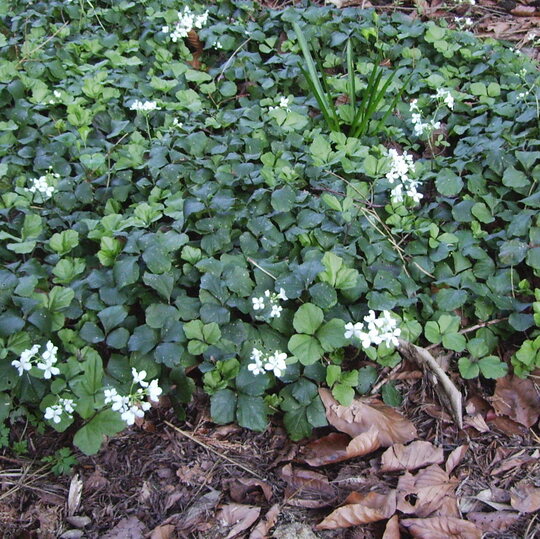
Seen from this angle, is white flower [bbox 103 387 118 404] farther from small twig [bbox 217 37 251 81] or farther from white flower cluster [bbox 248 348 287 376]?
small twig [bbox 217 37 251 81]

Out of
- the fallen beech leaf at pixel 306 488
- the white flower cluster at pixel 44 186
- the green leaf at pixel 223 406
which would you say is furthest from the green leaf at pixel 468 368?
the white flower cluster at pixel 44 186

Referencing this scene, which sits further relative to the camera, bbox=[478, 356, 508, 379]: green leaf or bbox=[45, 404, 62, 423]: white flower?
bbox=[478, 356, 508, 379]: green leaf

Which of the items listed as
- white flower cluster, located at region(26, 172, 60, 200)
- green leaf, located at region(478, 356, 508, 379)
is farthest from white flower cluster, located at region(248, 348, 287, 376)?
white flower cluster, located at region(26, 172, 60, 200)

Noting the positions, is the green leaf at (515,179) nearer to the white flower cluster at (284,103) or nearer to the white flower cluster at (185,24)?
the white flower cluster at (284,103)

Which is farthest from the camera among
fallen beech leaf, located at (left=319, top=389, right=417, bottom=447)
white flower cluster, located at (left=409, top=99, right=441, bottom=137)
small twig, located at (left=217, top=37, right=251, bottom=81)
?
small twig, located at (left=217, top=37, right=251, bottom=81)

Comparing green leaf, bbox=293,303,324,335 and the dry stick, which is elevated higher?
green leaf, bbox=293,303,324,335

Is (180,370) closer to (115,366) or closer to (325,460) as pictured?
(115,366)

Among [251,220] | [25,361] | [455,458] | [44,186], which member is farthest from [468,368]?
[44,186]
